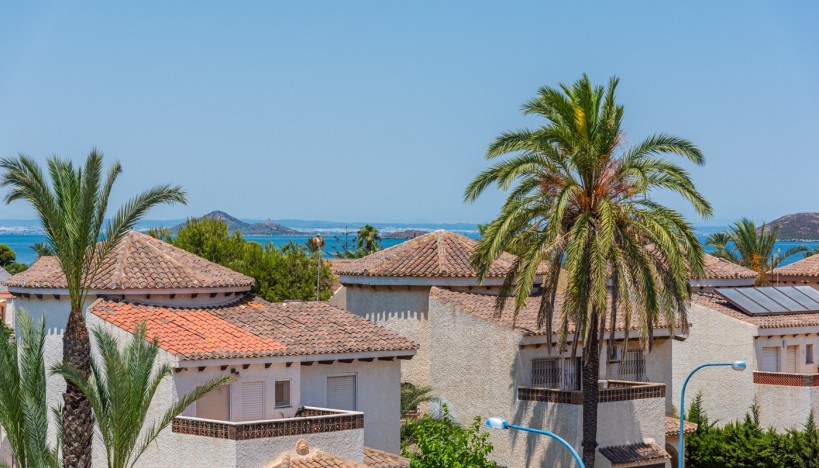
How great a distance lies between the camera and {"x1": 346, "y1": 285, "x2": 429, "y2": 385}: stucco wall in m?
37.3

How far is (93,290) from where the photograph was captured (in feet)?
99.2

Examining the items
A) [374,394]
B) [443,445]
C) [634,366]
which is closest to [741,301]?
[634,366]

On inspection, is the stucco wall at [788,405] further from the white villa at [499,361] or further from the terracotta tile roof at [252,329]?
the terracotta tile roof at [252,329]

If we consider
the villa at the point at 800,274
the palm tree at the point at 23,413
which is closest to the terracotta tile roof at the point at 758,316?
the villa at the point at 800,274

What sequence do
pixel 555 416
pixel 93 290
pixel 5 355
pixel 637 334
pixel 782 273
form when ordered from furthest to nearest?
pixel 782 273 → pixel 637 334 → pixel 555 416 → pixel 93 290 → pixel 5 355

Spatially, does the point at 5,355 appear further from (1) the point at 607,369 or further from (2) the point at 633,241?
(1) the point at 607,369

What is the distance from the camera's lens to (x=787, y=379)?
138 feet

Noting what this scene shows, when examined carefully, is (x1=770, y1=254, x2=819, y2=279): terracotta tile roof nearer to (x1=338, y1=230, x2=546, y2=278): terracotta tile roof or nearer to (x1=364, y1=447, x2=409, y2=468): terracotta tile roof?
(x1=338, y1=230, x2=546, y2=278): terracotta tile roof

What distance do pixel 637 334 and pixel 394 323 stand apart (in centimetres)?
704

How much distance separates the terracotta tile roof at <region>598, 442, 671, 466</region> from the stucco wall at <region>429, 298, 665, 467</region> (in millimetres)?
207

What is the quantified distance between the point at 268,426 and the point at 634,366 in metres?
14.4

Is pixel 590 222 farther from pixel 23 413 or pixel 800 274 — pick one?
pixel 800 274

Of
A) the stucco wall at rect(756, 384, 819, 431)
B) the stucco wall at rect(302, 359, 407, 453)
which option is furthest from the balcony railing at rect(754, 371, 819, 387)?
the stucco wall at rect(302, 359, 407, 453)

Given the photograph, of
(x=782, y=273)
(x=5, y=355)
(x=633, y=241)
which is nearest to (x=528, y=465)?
(x=633, y=241)
